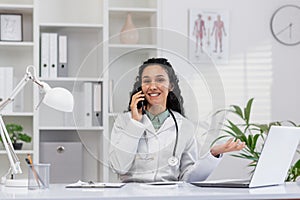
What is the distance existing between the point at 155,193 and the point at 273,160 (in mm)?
578

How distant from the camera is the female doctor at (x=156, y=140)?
2.86 metres

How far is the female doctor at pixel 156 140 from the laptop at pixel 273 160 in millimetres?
190

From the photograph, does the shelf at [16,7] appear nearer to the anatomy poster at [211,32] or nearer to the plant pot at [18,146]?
the plant pot at [18,146]

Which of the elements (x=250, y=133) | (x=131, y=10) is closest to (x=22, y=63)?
(x=131, y=10)

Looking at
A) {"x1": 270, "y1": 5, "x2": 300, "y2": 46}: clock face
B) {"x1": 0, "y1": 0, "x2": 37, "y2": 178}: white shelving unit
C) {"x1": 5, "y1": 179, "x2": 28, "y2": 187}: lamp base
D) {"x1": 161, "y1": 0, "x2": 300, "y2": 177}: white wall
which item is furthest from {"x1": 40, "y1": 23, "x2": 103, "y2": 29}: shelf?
{"x1": 5, "y1": 179, "x2": 28, "y2": 187}: lamp base

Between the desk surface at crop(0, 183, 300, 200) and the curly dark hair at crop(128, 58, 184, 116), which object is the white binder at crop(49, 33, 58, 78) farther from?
the desk surface at crop(0, 183, 300, 200)

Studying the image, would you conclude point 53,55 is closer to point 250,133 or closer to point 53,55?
point 53,55

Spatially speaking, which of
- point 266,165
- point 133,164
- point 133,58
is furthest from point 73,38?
point 266,165

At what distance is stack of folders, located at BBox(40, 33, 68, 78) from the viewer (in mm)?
4527

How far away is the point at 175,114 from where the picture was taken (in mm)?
2973

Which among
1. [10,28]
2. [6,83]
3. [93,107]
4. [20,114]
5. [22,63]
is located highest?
[10,28]

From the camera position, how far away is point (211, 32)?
16.0ft

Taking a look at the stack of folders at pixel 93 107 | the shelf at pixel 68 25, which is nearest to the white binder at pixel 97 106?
the stack of folders at pixel 93 107

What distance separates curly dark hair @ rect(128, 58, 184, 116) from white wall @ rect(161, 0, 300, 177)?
72.2 inches
